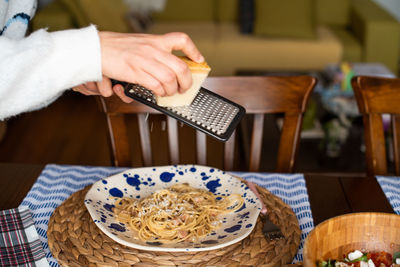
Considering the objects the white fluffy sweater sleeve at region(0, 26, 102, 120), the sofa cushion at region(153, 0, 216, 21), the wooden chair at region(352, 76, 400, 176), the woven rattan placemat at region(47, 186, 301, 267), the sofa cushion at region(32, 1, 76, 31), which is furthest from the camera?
the sofa cushion at region(153, 0, 216, 21)

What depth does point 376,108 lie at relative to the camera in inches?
45.3

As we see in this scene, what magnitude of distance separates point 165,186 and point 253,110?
0.36m

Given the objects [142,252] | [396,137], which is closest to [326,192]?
[396,137]

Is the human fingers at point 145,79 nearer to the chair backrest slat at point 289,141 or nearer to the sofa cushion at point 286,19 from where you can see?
the chair backrest slat at point 289,141

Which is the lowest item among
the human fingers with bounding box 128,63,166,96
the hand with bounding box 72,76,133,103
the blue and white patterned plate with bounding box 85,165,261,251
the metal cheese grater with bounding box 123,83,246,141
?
the blue and white patterned plate with bounding box 85,165,261,251

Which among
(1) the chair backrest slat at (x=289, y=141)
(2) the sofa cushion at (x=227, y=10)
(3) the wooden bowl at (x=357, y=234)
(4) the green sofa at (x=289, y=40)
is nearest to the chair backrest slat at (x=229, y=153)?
(1) the chair backrest slat at (x=289, y=141)

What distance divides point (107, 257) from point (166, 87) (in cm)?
29

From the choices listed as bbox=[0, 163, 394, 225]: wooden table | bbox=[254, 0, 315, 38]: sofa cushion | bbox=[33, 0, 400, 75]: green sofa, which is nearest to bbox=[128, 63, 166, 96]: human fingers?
bbox=[0, 163, 394, 225]: wooden table

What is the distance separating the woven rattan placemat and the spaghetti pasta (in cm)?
4

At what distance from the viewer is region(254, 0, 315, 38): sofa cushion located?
3.27 metres

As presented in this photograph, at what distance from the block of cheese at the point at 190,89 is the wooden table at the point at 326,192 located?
353mm

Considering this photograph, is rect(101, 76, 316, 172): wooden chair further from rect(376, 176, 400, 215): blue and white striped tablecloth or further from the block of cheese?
the block of cheese

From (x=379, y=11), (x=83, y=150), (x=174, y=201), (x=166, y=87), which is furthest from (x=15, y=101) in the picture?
(x=379, y=11)

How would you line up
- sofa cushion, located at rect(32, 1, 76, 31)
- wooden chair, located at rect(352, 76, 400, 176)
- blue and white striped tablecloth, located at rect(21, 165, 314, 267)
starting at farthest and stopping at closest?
1. sofa cushion, located at rect(32, 1, 76, 31)
2. wooden chair, located at rect(352, 76, 400, 176)
3. blue and white striped tablecloth, located at rect(21, 165, 314, 267)
